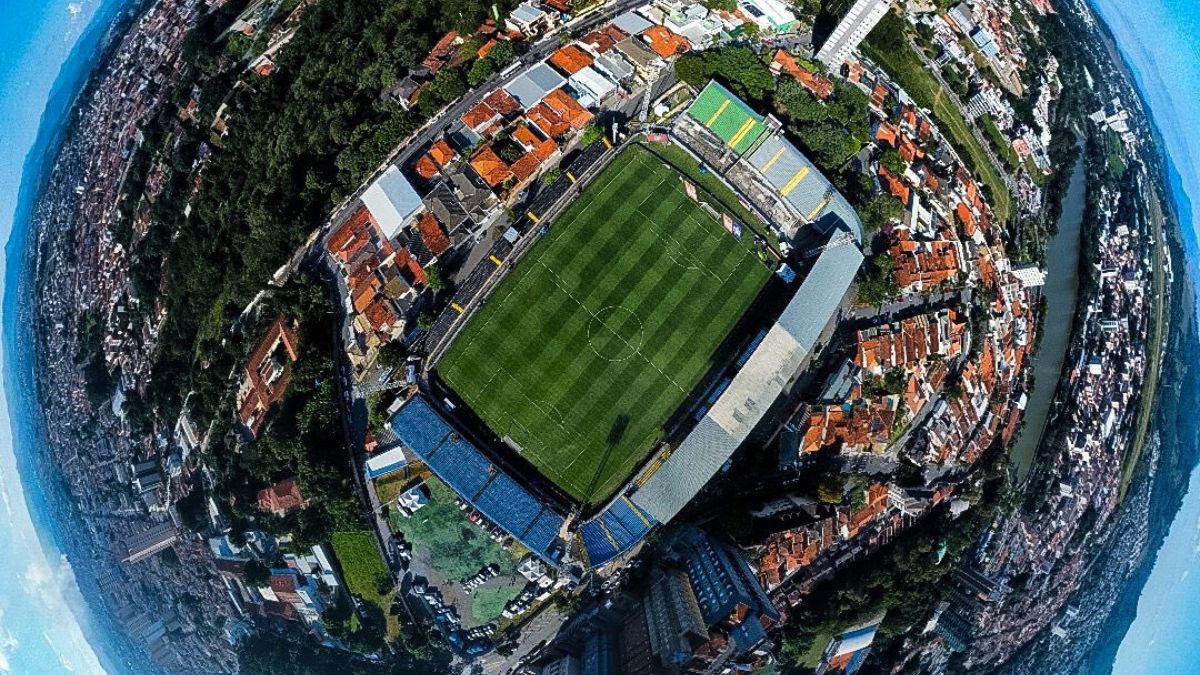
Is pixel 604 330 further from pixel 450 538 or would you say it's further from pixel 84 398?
pixel 84 398

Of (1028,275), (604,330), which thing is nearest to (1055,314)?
(1028,275)

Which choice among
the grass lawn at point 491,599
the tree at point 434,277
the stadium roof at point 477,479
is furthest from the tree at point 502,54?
the grass lawn at point 491,599

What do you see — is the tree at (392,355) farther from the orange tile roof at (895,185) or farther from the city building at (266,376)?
the orange tile roof at (895,185)

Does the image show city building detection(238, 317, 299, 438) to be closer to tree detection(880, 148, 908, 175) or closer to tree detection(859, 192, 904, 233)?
tree detection(859, 192, 904, 233)

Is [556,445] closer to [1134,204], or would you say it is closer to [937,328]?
[937,328]

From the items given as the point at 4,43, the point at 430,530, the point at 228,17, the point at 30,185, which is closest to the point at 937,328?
the point at 430,530
